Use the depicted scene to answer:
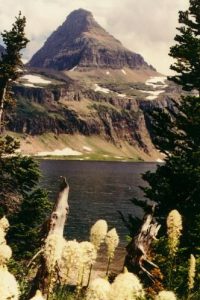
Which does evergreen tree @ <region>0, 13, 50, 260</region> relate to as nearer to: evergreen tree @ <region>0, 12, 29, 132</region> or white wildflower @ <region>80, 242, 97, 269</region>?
evergreen tree @ <region>0, 12, 29, 132</region>

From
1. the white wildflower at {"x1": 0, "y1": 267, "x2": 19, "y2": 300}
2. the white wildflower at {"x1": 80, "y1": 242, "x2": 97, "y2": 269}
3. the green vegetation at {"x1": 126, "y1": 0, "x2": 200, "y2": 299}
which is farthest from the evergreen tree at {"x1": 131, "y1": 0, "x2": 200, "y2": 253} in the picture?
the white wildflower at {"x1": 0, "y1": 267, "x2": 19, "y2": 300}

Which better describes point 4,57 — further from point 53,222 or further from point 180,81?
point 53,222

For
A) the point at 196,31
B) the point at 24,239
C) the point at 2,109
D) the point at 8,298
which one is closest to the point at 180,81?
the point at 196,31

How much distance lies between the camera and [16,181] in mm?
31219

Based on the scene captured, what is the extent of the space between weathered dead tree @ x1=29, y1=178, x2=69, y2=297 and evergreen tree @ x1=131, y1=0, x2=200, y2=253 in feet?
30.6

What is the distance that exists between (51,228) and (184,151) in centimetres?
1493

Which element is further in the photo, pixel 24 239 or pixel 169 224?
pixel 24 239

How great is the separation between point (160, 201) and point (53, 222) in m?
12.5

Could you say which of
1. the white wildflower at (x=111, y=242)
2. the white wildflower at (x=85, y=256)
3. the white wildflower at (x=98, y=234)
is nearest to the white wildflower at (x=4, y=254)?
the white wildflower at (x=85, y=256)

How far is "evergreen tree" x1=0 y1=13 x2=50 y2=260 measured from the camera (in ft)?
96.9

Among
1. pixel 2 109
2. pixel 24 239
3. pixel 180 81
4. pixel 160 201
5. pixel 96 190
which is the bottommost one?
pixel 96 190

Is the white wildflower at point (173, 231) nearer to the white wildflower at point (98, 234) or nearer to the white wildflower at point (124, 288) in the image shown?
the white wildflower at point (98, 234)

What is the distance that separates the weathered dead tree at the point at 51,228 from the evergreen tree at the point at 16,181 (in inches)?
555

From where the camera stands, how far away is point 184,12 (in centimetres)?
3011
